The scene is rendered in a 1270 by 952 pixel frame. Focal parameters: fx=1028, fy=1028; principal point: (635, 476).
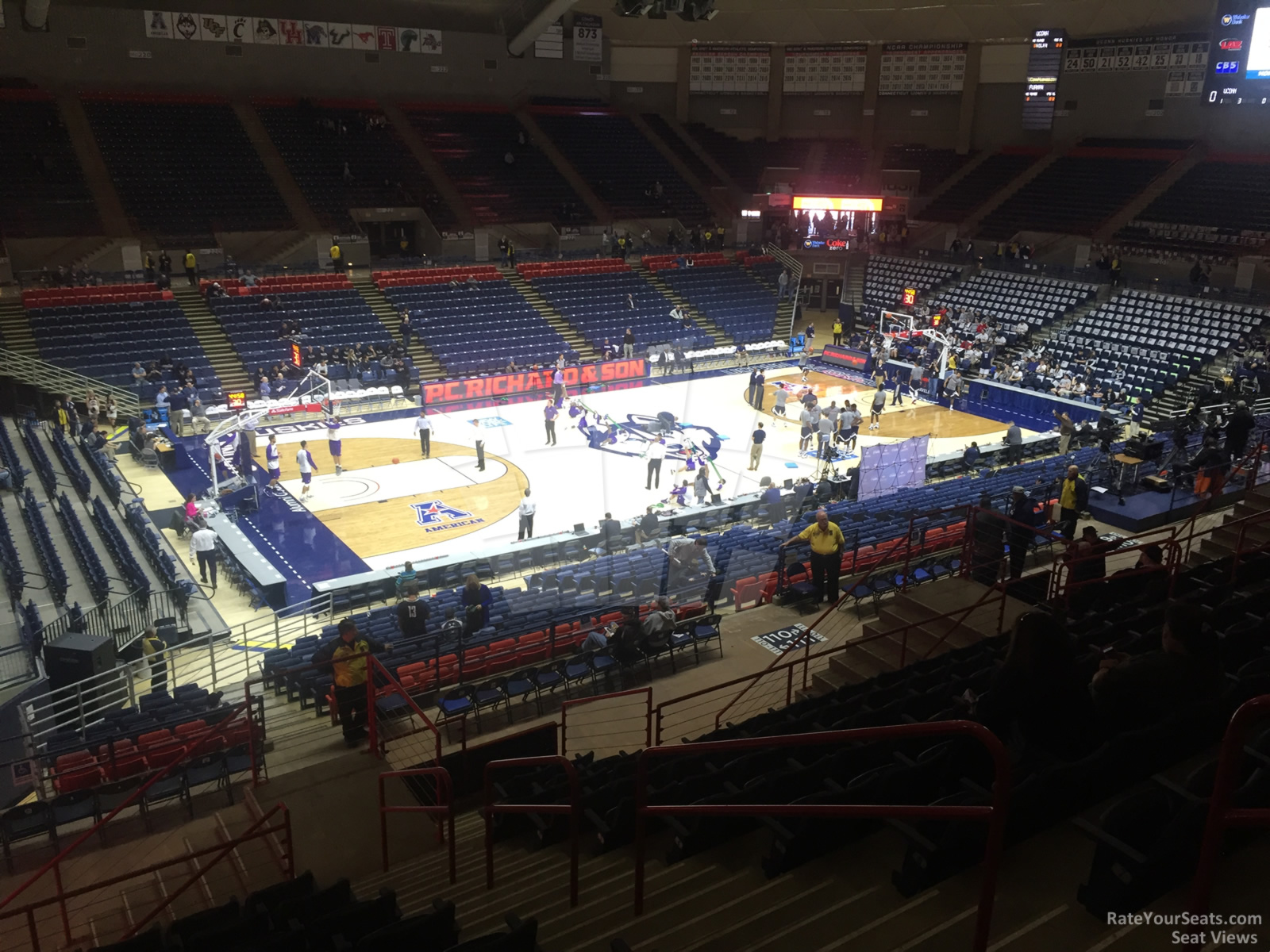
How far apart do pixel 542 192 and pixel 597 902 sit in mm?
39974

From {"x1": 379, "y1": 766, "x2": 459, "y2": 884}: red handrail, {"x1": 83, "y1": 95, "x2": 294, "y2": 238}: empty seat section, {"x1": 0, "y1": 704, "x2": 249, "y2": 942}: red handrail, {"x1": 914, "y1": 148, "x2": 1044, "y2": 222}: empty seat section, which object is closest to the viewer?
{"x1": 0, "y1": 704, "x2": 249, "y2": 942}: red handrail

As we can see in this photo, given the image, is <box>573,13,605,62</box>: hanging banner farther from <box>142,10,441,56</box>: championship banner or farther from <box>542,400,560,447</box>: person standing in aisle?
<box>542,400,560,447</box>: person standing in aisle

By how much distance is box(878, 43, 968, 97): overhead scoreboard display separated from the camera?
44344 millimetres

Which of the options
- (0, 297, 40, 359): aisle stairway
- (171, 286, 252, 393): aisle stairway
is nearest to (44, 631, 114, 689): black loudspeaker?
(171, 286, 252, 393): aisle stairway

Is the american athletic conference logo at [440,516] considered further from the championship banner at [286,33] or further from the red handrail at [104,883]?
the championship banner at [286,33]

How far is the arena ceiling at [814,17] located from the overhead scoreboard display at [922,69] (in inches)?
16.1

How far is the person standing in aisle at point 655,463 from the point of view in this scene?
2194cm

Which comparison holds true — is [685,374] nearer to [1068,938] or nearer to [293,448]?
[293,448]

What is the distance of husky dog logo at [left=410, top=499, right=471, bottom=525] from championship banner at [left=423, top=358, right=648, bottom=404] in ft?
30.0

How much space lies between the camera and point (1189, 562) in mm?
11234

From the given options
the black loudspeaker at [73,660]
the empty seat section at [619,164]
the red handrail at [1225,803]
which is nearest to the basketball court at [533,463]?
the black loudspeaker at [73,660]

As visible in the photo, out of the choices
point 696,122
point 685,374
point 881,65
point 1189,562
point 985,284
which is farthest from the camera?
point 696,122

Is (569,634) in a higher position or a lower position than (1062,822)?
lower

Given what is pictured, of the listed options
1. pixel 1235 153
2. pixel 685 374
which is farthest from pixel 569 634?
pixel 1235 153
